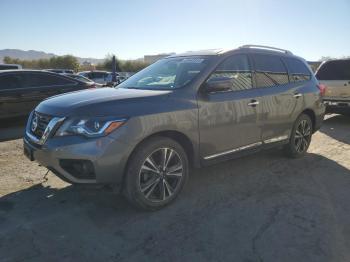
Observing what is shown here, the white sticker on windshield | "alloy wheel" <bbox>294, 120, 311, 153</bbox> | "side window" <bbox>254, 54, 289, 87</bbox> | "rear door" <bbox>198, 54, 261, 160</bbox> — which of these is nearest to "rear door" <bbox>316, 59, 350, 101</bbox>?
"alloy wheel" <bbox>294, 120, 311, 153</bbox>

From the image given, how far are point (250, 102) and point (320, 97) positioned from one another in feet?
7.27

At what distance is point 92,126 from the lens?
3451mm

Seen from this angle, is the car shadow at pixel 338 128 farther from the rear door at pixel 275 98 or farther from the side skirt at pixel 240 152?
the side skirt at pixel 240 152

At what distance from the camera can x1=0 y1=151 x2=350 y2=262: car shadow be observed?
3.09 meters

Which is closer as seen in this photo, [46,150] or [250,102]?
[46,150]

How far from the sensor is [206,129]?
421cm

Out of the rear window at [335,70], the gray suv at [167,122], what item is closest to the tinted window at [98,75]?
the rear window at [335,70]

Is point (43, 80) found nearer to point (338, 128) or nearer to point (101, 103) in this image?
point (101, 103)

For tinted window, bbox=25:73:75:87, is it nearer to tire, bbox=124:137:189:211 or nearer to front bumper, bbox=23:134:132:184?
front bumper, bbox=23:134:132:184

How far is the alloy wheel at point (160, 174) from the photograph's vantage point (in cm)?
380

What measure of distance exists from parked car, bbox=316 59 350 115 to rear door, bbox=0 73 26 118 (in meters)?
7.92

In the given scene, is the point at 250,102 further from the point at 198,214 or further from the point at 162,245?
the point at 162,245

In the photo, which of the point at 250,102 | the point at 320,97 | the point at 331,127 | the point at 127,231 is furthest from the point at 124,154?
the point at 331,127

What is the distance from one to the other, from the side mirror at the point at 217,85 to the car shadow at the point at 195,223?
Answer: 1300mm
